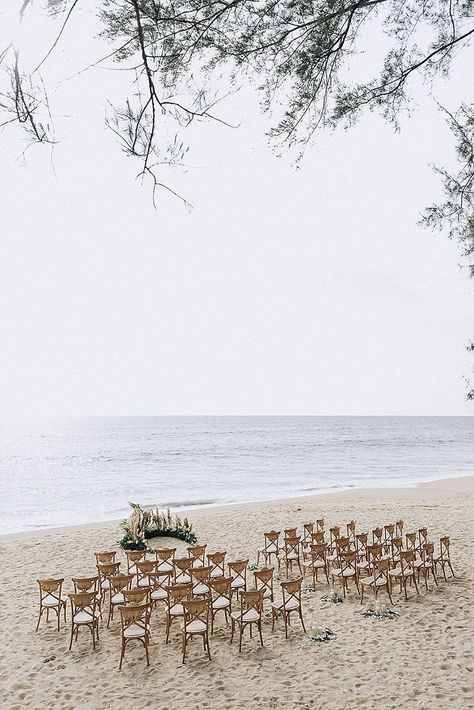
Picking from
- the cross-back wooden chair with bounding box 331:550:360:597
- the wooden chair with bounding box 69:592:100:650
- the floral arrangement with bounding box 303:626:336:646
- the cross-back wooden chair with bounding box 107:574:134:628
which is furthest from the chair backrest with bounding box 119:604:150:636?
the cross-back wooden chair with bounding box 331:550:360:597

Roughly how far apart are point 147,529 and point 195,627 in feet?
18.8

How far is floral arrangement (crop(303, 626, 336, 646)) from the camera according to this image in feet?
19.8

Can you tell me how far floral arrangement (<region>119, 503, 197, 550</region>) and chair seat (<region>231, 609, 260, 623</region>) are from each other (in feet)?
16.1

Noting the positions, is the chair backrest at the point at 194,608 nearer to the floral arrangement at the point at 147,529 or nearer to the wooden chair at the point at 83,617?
the wooden chair at the point at 83,617

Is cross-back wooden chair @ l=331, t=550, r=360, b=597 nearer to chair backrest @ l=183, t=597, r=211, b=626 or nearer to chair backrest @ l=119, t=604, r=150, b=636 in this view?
chair backrest @ l=183, t=597, r=211, b=626

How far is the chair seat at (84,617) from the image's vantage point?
605cm

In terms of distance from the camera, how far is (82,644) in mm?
6129

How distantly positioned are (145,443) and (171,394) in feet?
188

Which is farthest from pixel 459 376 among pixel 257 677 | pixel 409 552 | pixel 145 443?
pixel 145 443

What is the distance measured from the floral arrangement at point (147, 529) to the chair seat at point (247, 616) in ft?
16.1

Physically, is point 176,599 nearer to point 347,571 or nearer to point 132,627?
point 132,627

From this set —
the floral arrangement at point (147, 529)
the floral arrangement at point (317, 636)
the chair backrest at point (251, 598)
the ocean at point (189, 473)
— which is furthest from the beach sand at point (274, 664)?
the ocean at point (189, 473)

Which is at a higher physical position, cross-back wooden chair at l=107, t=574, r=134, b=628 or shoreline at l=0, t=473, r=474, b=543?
cross-back wooden chair at l=107, t=574, r=134, b=628

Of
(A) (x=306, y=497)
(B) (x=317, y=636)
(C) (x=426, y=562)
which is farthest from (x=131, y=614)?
(A) (x=306, y=497)
